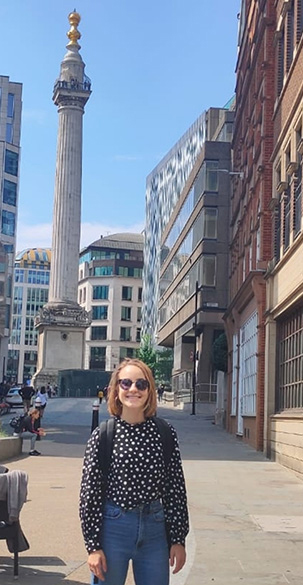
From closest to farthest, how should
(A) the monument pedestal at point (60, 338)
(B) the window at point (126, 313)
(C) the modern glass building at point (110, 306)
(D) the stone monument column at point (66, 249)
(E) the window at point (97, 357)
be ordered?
(A) the monument pedestal at point (60, 338) → (D) the stone monument column at point (66, 249) → (E) the window at point (97, 357) → (C) the modern glass building at point (110, 306) → (B) the window at point (126, 313)

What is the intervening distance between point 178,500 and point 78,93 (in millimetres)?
74658

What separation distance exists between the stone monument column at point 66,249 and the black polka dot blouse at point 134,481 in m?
67.6

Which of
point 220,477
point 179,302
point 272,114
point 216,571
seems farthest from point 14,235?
point 216,571

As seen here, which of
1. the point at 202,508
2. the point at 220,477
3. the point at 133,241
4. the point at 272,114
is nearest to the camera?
the point at 202,508

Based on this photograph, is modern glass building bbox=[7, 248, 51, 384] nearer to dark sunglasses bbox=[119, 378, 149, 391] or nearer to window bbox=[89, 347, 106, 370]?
window bbox=[89, 347, 106, 370]

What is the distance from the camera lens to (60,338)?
72562mm

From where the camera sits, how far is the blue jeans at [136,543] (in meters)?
4.46

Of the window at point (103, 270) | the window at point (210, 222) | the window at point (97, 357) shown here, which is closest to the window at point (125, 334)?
the window at point (97, 357)

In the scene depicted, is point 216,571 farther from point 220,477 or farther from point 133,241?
point 133,241

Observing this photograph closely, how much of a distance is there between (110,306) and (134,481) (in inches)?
5611

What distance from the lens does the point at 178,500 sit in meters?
4.64

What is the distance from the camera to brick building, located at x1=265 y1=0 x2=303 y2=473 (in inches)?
768

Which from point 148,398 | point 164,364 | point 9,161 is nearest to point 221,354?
point 148,398

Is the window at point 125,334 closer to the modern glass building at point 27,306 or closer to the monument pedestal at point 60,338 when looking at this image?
the modern glass building at point 27,306
